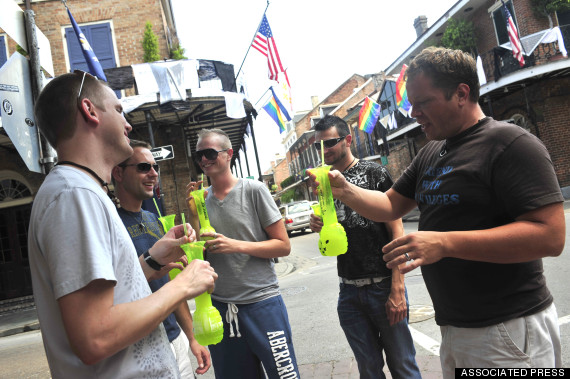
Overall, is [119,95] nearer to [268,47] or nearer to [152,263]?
[268,47]

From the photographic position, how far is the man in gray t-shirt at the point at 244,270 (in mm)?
2445

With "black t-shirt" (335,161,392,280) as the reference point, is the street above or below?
below

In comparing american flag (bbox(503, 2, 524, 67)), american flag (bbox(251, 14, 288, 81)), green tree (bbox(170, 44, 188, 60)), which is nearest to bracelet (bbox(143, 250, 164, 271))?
american flag (bbox(251, 14, 288, 81))

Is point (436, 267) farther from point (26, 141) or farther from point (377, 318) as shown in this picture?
point (26, 141)

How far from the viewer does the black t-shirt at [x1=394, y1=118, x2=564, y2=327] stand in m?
1.51

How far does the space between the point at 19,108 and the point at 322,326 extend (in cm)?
432

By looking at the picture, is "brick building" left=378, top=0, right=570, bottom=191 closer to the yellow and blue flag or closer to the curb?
the yellow and blue flag

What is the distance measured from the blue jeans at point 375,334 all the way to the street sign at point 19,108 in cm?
306

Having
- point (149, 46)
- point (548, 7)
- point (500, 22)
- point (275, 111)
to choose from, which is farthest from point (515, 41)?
point (149, 46)

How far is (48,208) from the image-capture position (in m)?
1.20

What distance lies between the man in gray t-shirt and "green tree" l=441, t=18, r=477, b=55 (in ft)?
61.1

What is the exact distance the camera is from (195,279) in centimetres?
144

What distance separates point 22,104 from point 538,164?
160 inches

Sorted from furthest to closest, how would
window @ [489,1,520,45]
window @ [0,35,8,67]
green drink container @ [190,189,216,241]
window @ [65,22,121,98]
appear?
window @ [489,1,520,45] → window @ [65,22,121,98] → window @ [0,35,8,67] → green drink container @ [190,189,216,241]
